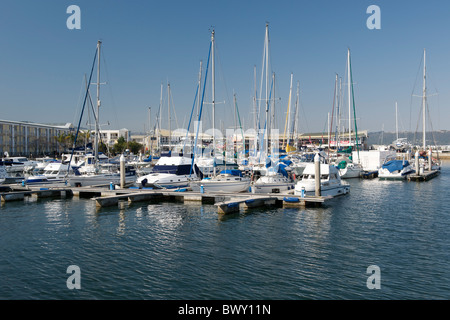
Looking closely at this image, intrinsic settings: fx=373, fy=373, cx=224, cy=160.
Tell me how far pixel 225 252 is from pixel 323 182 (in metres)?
18.1

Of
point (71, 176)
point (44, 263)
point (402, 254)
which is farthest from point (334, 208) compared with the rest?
point (71, 176)

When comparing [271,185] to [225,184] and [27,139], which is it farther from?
[27,139]

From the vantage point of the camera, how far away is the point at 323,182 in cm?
3425

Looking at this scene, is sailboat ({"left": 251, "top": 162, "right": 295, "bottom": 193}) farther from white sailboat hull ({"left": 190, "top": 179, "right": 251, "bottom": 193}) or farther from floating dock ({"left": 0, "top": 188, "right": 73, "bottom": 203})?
floating dock ({"left": 0, "top": 188, "right": 73, "bottom": 203})

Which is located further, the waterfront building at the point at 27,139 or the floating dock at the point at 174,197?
the waterfront building at the point at 27,139

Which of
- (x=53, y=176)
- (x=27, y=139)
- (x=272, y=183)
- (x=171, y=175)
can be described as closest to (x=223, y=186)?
(x=272, y=183)

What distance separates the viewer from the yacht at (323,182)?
33125 millimetres

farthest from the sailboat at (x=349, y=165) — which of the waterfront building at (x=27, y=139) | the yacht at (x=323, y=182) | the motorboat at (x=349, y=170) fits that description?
the waterfront building at (x=27, y=139)

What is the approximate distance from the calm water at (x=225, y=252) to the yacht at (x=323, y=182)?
2.79 meters

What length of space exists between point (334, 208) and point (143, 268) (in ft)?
63.3

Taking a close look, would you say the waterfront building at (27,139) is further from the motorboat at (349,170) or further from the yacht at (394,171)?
the yacht at (394,171)

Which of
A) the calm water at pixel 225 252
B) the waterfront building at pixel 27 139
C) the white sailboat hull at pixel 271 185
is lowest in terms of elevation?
the calm water at pixel 225 252

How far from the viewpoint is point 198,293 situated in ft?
45.9
